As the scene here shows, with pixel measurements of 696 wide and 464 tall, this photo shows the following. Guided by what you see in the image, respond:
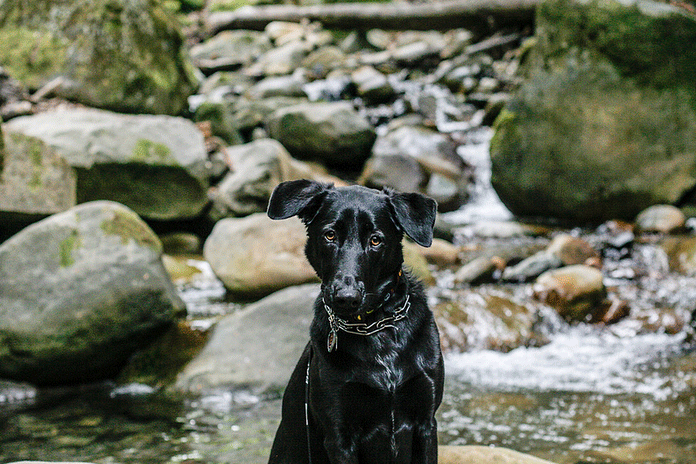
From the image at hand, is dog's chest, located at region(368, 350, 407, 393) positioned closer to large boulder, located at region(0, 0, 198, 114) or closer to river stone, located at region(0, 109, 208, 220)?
river stone, located at region(0, 109, 208, 220)

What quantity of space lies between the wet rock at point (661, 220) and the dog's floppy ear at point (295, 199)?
818cm

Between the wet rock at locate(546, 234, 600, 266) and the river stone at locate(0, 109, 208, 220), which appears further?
the wet rock at locate(546, 234, 600, 266)

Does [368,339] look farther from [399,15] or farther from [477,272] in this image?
[399,15]

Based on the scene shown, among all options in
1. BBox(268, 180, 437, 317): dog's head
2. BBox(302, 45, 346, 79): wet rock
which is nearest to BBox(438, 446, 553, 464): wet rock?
BBox(268, 180, 437, 317): dog's head

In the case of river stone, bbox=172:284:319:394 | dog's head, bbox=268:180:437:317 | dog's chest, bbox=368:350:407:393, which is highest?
dog's head, bbox=268:180:437:317

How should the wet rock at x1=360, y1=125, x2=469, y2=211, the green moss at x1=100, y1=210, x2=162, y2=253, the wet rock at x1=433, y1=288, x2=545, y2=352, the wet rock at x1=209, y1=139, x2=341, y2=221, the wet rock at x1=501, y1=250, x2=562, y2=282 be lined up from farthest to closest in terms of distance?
the wet rock at x1=360, y1=125, x2=469, y2=211
the wet rock at x1=209, y1=139, x2=341, y2=221
the wet rock at x1=501, y1=250, x2=562, y2=282
the wet rock at x1=433, y1=288, x2=545, y2=352
the green moss at x1=100, y1=210, x2=162, y2=253

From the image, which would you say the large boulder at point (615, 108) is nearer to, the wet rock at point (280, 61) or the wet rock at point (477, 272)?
the wet rock at point (477, 272)

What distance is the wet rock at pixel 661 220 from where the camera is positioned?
30.0ft

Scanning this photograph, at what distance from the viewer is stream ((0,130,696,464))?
13.5ft

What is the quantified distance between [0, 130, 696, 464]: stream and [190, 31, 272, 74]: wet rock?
13.3 m

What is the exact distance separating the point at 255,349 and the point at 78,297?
1497 mm

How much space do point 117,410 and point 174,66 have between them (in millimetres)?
7753

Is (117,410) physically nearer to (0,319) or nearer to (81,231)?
(0,319)

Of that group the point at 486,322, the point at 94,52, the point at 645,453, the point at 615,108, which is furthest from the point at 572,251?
the point at 94,52
